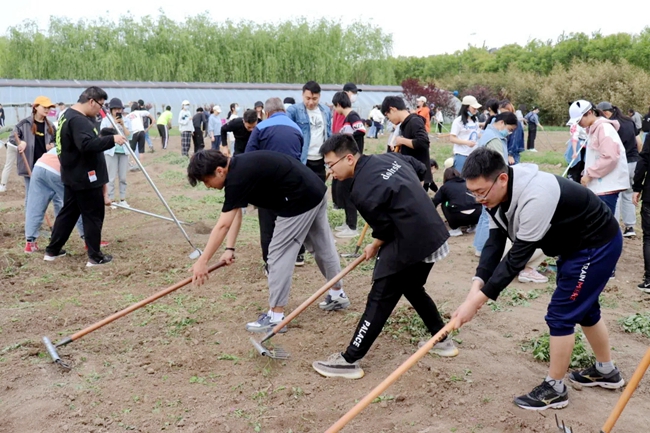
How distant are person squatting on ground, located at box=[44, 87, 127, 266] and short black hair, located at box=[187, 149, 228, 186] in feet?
8.97

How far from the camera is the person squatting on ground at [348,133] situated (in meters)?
8.21

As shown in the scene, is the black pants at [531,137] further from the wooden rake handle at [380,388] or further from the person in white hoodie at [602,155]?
the wooden rake handle at [380,388]

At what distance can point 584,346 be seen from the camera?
4.64 m

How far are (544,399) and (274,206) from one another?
8.00 feet

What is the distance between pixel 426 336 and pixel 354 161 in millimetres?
1659

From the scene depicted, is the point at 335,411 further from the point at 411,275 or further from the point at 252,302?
the point at 252,302

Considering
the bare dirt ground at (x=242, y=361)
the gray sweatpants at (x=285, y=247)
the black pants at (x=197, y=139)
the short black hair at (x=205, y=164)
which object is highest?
the short black hair at (x=205, y=164)

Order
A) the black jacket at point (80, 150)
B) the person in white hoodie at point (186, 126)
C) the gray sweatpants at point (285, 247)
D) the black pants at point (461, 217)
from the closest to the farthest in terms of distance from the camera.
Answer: the gray sweatpants at point (285, 247), the black jacket at point (80, 150), the black pants at point (461, 217), the person in white hoodie at point (186, 126)

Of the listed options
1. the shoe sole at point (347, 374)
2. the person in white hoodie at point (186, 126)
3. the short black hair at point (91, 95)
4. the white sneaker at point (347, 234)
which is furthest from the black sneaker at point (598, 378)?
the person in white hoodie at point (186, 126)

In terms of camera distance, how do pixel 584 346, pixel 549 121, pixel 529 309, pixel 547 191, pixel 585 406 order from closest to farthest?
pixel 547 191 → pixel 585 406 → pixel 584 346 → pixel 529 309 → pixel 549 121

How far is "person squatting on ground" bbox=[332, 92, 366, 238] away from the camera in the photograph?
26.9ft

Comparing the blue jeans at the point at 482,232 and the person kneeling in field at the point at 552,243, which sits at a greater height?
the person kneeling in field at the point at 552,243

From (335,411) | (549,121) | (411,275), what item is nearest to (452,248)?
(411,275)

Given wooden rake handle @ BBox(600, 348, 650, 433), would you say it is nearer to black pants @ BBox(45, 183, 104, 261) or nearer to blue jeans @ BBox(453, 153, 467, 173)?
black pants @ BBox(45, 183, 104, 261)
